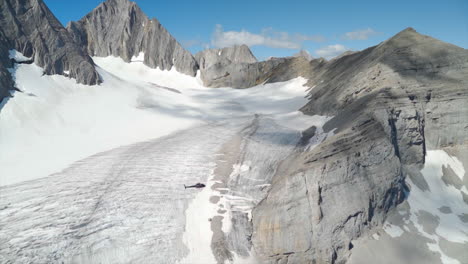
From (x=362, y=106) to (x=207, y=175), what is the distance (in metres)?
8.58

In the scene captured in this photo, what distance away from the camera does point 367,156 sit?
13.1m

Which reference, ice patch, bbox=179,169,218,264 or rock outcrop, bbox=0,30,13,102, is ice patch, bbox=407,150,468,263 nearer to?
ice patch, bbox=179,169,218,264

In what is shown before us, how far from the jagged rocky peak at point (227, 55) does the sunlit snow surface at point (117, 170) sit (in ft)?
111

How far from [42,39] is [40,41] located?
797 millimetres

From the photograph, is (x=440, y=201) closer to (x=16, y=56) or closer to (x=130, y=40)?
(x=16, y=56)

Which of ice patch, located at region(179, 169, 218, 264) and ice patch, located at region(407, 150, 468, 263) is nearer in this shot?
ice patch, located at region(179, 169, 218, 264)

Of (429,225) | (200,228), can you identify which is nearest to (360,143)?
(429,225)

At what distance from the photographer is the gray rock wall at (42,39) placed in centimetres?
2652

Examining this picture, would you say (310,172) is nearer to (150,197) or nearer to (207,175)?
(207,175)

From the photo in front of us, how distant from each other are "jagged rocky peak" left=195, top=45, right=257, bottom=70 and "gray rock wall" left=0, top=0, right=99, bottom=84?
31553 millimetres

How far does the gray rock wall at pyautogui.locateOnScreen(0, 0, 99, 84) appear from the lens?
26.5m

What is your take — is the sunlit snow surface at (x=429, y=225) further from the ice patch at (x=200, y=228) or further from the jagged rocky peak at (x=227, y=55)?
the jagged rocky peak at (x=227, y=55)

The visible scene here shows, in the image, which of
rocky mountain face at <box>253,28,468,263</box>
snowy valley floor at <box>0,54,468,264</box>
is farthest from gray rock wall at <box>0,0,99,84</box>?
rocky mountain face at <box>253,28,468,263</box>

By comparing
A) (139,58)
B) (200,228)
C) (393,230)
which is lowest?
(393,230)
